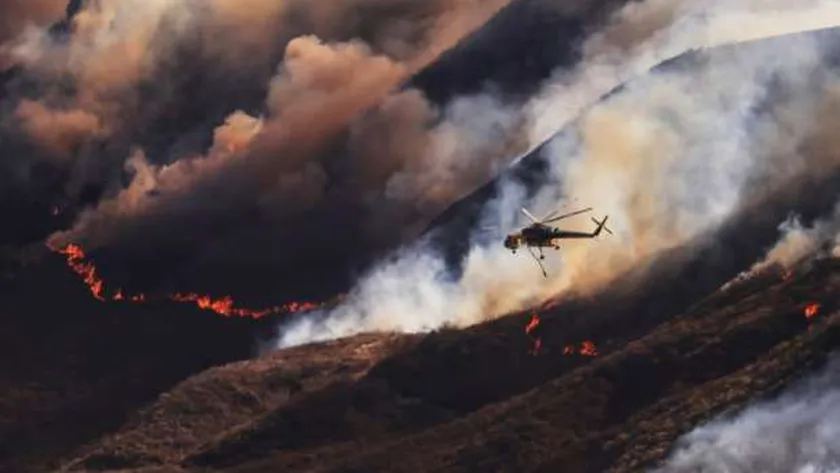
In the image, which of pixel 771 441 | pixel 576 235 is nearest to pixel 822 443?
pixel 771 441

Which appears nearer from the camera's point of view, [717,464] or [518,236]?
[518,236]

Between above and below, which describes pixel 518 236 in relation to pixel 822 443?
above

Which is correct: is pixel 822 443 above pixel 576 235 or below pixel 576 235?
below

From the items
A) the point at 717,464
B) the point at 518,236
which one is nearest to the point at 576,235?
the point at 518,236

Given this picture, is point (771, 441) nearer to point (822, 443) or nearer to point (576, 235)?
point (822, 443)

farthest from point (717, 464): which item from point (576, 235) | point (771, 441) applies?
point (576, 235)

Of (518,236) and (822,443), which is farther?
(822,443)

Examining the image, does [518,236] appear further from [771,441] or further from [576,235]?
[771,441]
